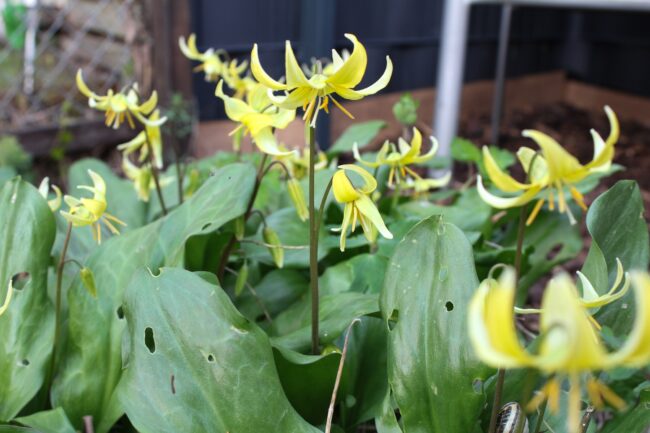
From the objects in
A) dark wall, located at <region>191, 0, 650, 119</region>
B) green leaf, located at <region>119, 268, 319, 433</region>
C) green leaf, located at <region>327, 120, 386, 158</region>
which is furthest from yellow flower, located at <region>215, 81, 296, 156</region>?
dark wall, located at <region>191, 0, 650, 119</region>

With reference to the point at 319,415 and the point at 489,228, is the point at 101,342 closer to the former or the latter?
the point at 319,415

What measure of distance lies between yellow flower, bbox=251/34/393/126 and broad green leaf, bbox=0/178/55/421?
1.62 ft

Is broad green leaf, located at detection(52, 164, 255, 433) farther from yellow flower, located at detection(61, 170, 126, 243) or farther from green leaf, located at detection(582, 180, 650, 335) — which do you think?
green leaf, located at detection(582, 180, 650, 335)

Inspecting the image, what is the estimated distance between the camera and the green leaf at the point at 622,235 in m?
1.15

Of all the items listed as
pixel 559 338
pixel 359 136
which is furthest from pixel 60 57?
pixel 559 338

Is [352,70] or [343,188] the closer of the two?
[352,70]

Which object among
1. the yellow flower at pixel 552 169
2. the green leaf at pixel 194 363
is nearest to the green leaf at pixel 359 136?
the green leaf at pixel 194 363

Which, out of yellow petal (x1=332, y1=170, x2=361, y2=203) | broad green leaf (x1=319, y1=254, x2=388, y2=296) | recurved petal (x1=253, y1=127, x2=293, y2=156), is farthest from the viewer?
broad green leaf (x1=319, y1=254, x2=388, y2=296)

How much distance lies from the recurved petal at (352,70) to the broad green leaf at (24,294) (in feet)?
1.82

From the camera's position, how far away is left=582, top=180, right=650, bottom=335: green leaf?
115cm

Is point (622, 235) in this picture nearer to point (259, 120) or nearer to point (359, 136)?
point (259, 120)

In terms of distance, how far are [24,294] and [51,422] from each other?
0.20 metres

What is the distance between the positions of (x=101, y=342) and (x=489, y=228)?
785 mm

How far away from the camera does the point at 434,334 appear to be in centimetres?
95
